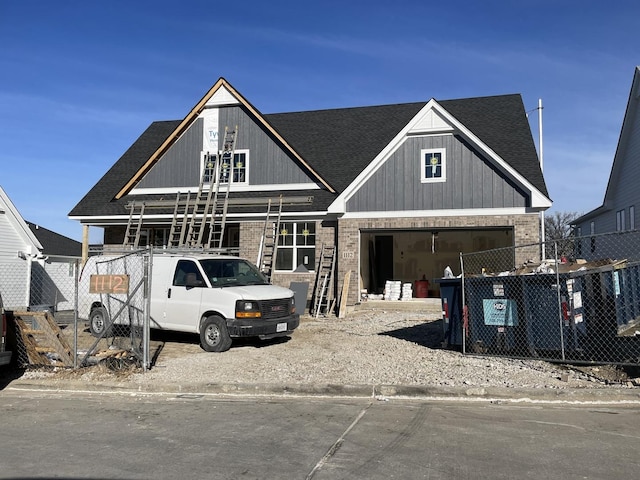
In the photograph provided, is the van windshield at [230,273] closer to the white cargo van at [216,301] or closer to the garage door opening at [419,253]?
the white cargo van at [216,301]

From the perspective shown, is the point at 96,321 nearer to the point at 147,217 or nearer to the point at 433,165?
the point at 147,217

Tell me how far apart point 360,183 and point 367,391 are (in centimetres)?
1157

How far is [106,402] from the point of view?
7875mm

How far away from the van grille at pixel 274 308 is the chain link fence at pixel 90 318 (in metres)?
2.26

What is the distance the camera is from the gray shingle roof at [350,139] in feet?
63.8

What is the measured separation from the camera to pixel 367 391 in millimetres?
7879

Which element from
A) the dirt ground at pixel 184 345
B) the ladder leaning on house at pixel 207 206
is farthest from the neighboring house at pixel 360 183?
the dirt ground at pixel 184 345

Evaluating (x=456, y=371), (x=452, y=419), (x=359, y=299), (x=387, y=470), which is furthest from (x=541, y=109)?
(x=387, y=470)

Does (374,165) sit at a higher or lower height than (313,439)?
higher

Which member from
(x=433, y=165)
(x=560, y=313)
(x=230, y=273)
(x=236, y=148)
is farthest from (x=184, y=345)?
(x=236, y=148)

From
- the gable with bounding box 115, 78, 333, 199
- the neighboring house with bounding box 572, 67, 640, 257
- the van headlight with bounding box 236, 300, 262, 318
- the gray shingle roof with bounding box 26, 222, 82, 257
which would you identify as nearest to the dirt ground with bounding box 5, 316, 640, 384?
the van headlight with bounding box 236, 300, 262, 318

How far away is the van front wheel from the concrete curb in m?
2.43

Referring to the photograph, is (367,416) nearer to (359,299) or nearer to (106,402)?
(106,402)

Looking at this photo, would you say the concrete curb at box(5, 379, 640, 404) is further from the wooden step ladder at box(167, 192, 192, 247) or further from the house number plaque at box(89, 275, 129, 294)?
the wooden step ladder at box(167, 192, 192, 247)
